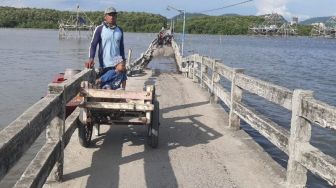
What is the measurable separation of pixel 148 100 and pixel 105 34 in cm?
182

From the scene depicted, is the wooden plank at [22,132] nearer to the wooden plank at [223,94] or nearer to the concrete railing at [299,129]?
the concrete railing at [299,129]

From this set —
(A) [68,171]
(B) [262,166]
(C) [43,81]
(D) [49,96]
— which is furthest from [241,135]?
(C) [43,81]

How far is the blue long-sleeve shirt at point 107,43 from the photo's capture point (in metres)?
8.30

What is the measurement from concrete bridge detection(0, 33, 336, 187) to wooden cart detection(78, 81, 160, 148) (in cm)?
18

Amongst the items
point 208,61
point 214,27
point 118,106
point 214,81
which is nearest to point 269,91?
point 118,106

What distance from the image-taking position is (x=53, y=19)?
186m

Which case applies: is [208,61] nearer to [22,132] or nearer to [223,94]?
[223,94]

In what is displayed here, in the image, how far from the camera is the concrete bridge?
4.89m

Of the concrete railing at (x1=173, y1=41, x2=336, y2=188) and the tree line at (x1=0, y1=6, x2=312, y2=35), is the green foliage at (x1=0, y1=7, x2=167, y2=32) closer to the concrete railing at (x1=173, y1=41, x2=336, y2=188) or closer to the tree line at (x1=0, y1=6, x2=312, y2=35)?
the tree line at (x1=0, y1=6, x2=312, y2=35)

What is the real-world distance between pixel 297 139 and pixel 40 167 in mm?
2940

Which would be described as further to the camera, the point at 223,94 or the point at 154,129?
the point at 223,94

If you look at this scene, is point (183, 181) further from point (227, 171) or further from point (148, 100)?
point (148, 100)

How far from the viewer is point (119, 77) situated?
8375 mm

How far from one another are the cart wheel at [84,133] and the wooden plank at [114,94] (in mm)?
339
